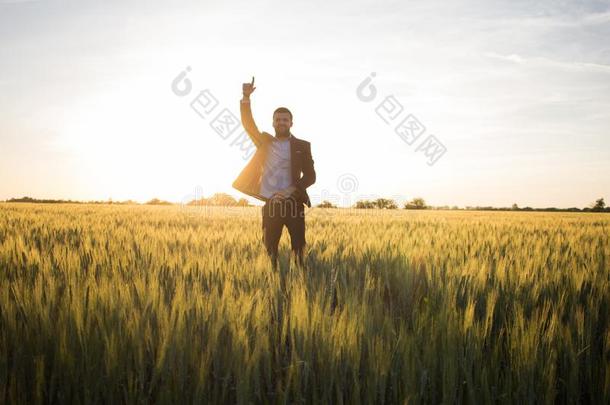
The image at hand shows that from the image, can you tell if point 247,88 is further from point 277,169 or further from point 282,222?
point 282,222

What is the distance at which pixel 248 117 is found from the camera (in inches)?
173

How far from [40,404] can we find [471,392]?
5.15ft

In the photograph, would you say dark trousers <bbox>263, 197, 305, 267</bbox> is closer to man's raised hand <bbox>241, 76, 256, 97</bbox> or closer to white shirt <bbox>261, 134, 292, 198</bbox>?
white shirt <bbox>261, 134, 292, 198</bbox>

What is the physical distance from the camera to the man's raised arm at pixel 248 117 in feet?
13.9

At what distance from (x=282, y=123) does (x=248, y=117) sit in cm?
37

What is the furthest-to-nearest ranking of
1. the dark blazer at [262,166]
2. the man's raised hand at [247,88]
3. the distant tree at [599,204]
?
the distant tree at [599,204] < the dark blazer at [262,166] < the man's raised hand at [247,88]

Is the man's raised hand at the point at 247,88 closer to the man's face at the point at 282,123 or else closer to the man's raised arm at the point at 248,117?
the man's raised arm at the point at 248,117

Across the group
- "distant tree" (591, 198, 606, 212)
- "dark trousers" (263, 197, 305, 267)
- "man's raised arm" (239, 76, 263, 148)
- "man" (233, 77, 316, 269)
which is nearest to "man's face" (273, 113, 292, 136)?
"man" (233, 77, 316, 269)

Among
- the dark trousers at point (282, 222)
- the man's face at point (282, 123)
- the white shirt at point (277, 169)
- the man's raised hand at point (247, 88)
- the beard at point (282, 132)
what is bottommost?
the dark trousers at point (282, 222)

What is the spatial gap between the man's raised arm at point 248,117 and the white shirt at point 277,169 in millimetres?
179

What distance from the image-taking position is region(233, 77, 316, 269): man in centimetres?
451

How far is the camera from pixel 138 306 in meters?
2.37

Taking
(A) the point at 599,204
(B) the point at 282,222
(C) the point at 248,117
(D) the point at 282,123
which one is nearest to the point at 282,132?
(D) the point at 282,123

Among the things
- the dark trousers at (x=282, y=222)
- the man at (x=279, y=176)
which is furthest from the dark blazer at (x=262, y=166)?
the dark trousers at (x=282, y=222)
